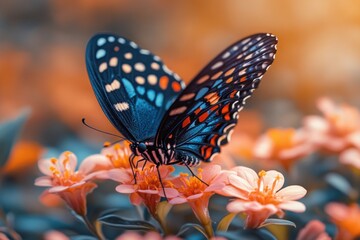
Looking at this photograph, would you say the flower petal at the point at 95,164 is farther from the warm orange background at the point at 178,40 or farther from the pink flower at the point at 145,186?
the warm orange background at the point at 178,40

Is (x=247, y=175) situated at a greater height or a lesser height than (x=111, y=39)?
lesser

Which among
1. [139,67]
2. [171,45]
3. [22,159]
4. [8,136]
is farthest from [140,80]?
[171,45]

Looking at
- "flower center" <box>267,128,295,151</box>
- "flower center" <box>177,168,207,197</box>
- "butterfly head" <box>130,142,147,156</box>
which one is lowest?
"flower center" <box>177,168,207,197</box>

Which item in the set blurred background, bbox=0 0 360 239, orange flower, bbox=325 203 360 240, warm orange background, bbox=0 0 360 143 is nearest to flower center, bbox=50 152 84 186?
orange flower, bbox=325 203 360 240

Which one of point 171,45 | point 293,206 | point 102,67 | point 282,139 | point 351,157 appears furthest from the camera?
point 171,45

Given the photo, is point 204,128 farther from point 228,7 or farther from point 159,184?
point 228,7

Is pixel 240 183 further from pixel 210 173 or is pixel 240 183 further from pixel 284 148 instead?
pixel 284 148

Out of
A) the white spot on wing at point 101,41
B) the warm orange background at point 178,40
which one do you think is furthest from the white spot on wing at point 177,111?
the warm orange background at point 178,40

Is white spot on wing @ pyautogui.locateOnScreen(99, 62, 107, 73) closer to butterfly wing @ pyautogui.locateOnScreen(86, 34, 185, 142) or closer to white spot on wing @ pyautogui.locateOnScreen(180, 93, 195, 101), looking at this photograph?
butterfly wing @ pyautogui.locateOnScreen(86, 34, 185, 142)
